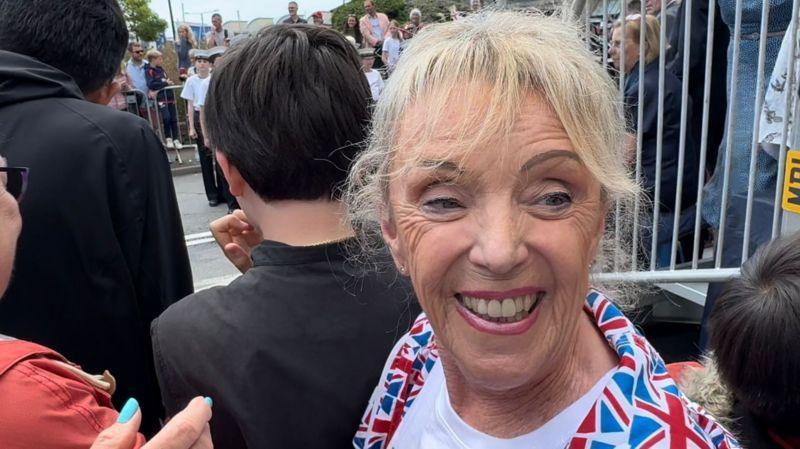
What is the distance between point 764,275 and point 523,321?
2.68 ft

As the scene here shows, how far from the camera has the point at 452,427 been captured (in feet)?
3.96

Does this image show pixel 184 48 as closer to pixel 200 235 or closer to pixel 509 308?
pixel 200 235

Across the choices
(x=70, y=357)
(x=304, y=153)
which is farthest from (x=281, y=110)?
(x=70, y=357)

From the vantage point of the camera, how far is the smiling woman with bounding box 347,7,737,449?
1.01 m

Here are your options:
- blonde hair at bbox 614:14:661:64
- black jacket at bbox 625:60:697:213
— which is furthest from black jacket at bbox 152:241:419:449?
blonde hair at bbox 614:14:661:64

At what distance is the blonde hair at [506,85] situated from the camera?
103 centimetres

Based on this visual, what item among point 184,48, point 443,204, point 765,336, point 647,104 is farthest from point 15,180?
point 184,48

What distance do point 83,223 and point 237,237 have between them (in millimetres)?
424

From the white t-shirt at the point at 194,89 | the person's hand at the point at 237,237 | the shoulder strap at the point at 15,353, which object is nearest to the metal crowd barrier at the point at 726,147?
the person's hand at the point at 237,237

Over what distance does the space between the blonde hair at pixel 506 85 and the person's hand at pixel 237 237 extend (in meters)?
0.89

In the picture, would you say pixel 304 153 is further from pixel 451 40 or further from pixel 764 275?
pixel 764 275

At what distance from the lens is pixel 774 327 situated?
1439mm

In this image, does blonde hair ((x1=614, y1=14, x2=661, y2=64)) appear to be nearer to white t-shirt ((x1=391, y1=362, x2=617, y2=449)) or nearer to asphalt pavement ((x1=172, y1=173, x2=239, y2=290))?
white t-shirt ((x1=391, y1=362, x2=617, y2=449))

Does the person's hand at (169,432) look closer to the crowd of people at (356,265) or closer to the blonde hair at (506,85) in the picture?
the crowd of people at (356,265)
